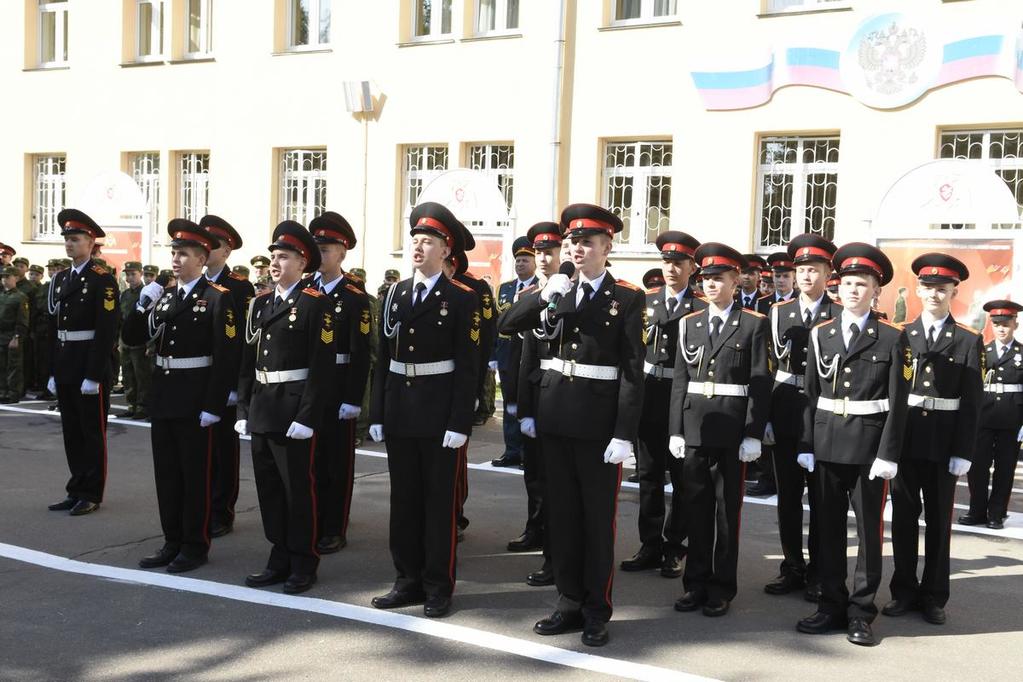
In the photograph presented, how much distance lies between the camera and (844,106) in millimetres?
14992

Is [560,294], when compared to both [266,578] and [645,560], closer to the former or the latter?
[645,560]

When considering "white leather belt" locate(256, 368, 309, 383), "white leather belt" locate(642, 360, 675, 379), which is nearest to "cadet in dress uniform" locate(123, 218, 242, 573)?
"white leather belt" locate(256, 368, 309, 383)

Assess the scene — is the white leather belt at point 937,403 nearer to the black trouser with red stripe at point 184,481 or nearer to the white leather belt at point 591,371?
the white leather belt at point 591,371

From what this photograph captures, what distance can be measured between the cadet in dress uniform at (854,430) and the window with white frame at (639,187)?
1072 centimetres

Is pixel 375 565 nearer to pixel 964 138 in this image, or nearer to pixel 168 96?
pixel 964 138

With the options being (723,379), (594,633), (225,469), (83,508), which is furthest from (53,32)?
(594,633)

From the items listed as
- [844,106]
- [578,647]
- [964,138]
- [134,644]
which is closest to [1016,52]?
[964,138]

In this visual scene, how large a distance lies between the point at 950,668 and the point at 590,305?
8.10ft

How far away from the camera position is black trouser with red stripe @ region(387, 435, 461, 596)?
591 centimetres

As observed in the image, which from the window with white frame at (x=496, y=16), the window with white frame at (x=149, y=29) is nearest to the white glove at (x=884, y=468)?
the window with white frame at (x=496, y=16)

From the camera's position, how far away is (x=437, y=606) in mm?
5855

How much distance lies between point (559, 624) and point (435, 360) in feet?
5.03

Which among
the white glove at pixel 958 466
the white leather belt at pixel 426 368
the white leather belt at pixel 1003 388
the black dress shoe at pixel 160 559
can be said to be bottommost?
the black dress shoe at pixel 160 559

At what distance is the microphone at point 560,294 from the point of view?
5.32m
